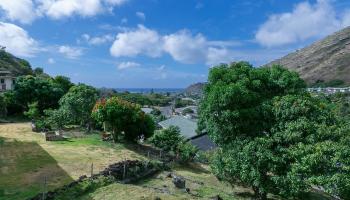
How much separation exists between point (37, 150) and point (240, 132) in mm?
13515

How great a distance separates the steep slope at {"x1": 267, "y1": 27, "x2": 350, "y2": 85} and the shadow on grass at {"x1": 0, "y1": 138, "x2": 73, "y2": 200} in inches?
5064

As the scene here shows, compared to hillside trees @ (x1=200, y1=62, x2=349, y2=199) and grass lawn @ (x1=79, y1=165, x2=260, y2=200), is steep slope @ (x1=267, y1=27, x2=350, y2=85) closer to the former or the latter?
grass lawn @ (x1=79, y1=165, x2=260, y2=200)

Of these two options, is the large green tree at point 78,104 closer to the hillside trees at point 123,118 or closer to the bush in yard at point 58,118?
the bush in yard at point 58,118

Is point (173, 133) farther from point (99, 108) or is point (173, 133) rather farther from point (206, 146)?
point (206, 146)

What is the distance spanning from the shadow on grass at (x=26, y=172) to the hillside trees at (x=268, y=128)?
25.7ft

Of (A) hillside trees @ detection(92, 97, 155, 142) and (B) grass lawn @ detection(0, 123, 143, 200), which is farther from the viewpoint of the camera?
(A) hillside trees @ detection(92, 97, 155, 142)

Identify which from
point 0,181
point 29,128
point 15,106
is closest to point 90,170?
point 0,181

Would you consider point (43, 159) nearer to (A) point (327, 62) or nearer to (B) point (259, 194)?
(B) point (259, 194)

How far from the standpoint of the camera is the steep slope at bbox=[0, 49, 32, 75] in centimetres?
7281

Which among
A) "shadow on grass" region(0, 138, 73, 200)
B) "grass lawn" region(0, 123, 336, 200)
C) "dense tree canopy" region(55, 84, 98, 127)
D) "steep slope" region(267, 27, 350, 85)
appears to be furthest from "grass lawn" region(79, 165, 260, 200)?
"steep slope" region(267, 27, 350, 85)

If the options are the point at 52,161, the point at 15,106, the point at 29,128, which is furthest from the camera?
the point at 15,106

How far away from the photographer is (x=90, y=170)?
809 inches

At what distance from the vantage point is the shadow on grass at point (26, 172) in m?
16.6

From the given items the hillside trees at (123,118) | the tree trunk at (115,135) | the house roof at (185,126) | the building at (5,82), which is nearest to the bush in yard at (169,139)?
the hillside trees at (123,118)
